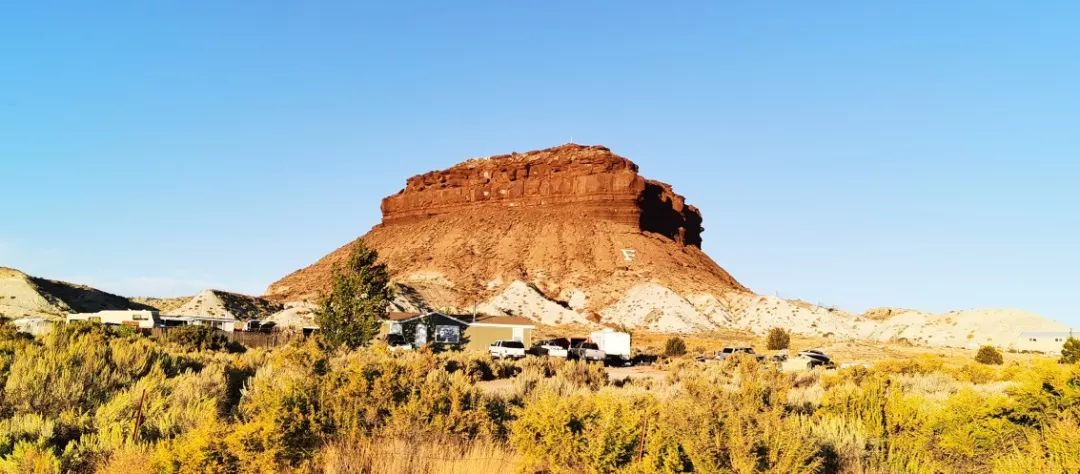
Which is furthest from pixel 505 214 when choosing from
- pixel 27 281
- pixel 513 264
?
pixel 27 281

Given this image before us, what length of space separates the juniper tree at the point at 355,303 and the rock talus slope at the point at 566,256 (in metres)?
45.0

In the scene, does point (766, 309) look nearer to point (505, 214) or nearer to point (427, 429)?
point (505, 214)

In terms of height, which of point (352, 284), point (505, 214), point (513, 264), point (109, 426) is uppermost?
point (505, 214)

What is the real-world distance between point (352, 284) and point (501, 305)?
50779mm

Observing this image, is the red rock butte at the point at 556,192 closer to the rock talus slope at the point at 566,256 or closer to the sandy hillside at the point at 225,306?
the rock talus slope at the point at 566,256

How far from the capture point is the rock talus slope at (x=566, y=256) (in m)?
89.1

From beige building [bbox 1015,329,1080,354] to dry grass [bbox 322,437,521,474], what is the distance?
80626 mm

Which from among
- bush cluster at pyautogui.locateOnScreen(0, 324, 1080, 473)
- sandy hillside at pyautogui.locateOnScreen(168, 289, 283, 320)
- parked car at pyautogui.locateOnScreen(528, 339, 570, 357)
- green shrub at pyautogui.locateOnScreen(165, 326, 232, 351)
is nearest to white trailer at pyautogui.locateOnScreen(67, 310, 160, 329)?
green shrub at pyautogui.locateOnScreen(165, 326, 232, 351)

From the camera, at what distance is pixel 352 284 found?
37.4 metres

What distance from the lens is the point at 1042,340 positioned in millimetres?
76250

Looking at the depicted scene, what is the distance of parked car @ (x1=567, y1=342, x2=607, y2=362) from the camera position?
41.1 metres

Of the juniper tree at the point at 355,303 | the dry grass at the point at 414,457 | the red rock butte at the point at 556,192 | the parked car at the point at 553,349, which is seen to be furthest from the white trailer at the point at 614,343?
the red rock butte at the point at 556,192

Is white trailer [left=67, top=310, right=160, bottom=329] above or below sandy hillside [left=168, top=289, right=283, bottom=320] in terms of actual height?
below

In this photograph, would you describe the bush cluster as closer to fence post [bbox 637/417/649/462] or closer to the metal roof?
fence post [bbox 637/417/649/462]
